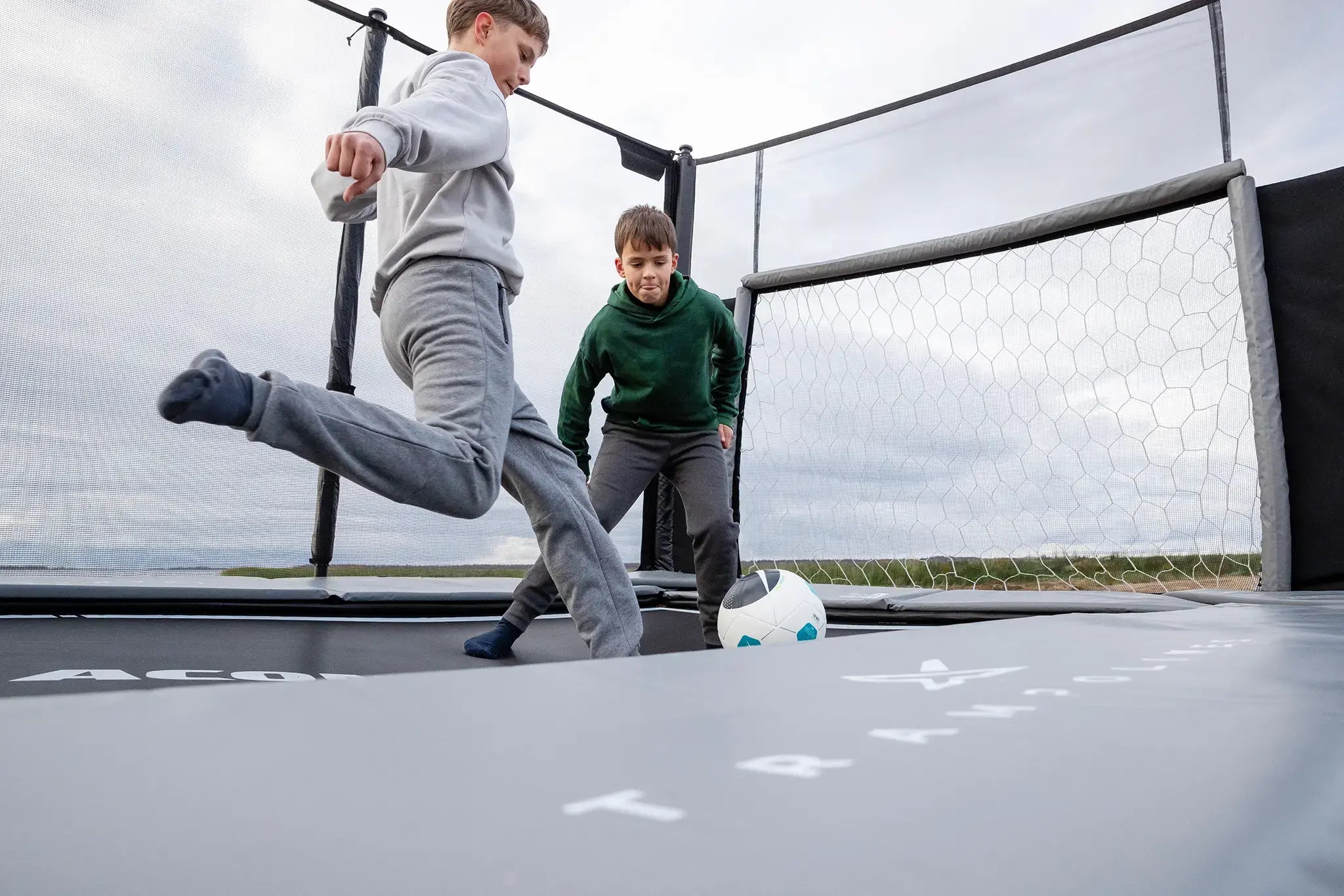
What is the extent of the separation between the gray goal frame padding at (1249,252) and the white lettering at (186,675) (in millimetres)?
2128

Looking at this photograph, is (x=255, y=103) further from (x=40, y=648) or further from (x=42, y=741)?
(x=42, y=741)

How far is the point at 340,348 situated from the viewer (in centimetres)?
241

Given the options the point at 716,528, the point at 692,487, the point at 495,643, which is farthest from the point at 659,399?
the point at 495,643

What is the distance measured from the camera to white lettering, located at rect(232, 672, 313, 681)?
1.21m

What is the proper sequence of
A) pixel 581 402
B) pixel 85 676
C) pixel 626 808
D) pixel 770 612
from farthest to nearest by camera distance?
pixel 581 402 < pixel 770 612 < pixel 85 676 < pixel 626 808

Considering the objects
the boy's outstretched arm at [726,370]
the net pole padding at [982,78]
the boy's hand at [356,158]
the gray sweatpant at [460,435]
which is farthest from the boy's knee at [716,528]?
the net pole padding at [982,78]

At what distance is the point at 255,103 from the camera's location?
7.35 ft

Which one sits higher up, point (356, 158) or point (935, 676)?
point (356, 158)

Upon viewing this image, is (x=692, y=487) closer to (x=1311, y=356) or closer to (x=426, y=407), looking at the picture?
(x=426, y=407)

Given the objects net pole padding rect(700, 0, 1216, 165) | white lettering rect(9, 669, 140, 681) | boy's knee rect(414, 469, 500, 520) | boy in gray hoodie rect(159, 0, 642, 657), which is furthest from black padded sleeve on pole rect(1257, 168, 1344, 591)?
white lettering rect(9, 669, 140, 681)

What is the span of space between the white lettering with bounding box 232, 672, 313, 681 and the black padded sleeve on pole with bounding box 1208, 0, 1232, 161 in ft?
7.93

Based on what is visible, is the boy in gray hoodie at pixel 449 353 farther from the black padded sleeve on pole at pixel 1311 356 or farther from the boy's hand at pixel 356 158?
the black padded sleeve on pole at pixel 1311 356

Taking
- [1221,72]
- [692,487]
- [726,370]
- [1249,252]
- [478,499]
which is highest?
[1221,72]

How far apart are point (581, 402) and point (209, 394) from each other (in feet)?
4.52
